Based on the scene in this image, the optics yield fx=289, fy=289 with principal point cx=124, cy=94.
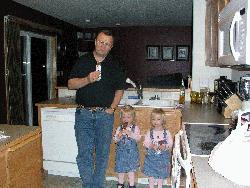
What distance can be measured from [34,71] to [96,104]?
352 centimetres

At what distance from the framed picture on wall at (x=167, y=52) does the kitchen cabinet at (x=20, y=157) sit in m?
6.34

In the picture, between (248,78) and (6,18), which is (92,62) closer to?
(248,78)

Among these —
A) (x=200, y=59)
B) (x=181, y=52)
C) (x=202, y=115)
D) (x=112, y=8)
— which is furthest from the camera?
(x=181, y=52)

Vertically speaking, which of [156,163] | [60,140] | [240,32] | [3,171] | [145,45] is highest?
[145,45]

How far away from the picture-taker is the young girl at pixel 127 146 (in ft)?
9.87

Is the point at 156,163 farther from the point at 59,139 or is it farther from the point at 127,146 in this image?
the point at 59,139

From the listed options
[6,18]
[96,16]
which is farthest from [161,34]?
[6,18]

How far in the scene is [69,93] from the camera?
13.6 ft

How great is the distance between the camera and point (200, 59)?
3787 mm

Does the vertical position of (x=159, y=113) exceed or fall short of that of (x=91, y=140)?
it exceeds it

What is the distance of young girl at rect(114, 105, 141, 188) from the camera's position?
3008 mm

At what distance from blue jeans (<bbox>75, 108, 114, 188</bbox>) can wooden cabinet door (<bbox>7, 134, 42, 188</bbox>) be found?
421 mm

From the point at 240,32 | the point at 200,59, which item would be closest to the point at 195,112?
the point at 200,59

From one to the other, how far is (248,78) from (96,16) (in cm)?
459
